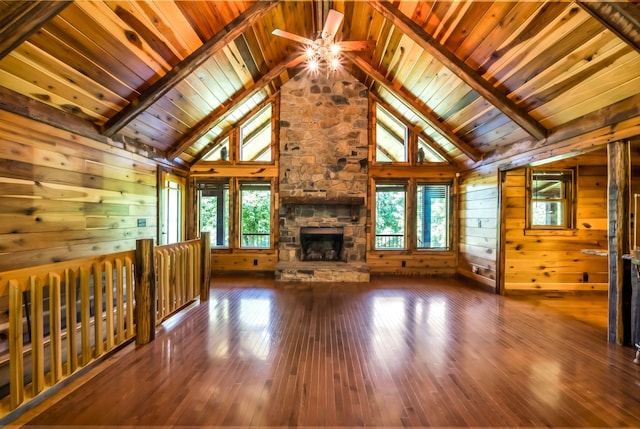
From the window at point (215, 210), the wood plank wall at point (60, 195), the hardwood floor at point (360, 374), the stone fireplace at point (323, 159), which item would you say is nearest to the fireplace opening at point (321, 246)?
the stone fireplace at point (323, 159)

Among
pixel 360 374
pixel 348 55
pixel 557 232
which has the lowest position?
pixel 360 374

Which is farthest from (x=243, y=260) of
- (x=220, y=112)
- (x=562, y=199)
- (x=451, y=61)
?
(x=562, y=199)

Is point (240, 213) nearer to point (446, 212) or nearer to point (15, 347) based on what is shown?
point (15, 347)

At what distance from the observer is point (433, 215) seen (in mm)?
6441

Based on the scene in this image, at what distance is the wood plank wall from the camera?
110 inches

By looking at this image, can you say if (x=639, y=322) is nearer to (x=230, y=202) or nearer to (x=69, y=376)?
(x=69, y=376)

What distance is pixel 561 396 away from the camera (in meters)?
2.08

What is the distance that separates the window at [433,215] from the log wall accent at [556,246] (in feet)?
4.86

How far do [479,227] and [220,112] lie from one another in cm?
563

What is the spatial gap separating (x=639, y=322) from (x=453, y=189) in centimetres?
399

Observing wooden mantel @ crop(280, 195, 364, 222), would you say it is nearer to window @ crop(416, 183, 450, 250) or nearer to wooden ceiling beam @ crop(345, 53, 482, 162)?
window @ crop(416, 183, 450, 250)

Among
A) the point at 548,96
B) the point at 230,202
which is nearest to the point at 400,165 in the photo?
the point at 548,96

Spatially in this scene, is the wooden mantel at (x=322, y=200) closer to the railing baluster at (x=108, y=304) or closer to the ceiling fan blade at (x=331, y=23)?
the ceiling fan blade at (x=331, y=23)

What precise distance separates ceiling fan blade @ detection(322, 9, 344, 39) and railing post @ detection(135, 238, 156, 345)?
10.3 ft
